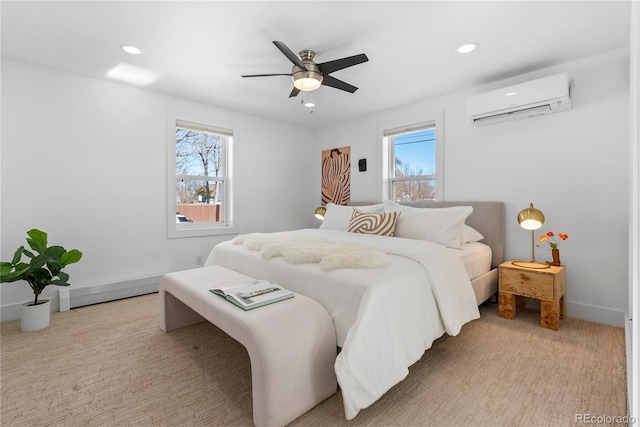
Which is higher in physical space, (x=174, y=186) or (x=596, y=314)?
(x=174, y=186)

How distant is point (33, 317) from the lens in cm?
242

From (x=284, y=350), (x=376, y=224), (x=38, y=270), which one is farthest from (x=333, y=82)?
(x=38, y=270)

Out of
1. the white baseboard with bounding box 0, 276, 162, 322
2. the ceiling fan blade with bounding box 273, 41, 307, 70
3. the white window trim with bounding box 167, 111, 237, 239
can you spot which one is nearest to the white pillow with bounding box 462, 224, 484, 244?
the ceiling fan blade with bounding box 273, 41, 307, 70

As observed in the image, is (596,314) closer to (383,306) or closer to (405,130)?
(383,306)

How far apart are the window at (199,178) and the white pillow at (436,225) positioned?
2427mm

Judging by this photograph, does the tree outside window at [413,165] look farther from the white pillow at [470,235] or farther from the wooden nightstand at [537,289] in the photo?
the wooden nightstand at [537,289]

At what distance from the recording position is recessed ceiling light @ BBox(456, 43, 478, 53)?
7.79ft

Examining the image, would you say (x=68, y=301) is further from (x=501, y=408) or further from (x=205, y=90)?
(x=501, y=408)

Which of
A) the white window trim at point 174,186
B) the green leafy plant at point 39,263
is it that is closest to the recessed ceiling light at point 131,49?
the white window trim at point 174,186

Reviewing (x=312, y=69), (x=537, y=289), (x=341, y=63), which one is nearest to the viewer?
(x=341, y=63)

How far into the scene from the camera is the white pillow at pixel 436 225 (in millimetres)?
2734

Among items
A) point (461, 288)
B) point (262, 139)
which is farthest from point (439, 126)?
point (262, 139)

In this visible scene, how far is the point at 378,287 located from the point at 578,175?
2369mm

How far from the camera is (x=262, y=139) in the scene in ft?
14.6
